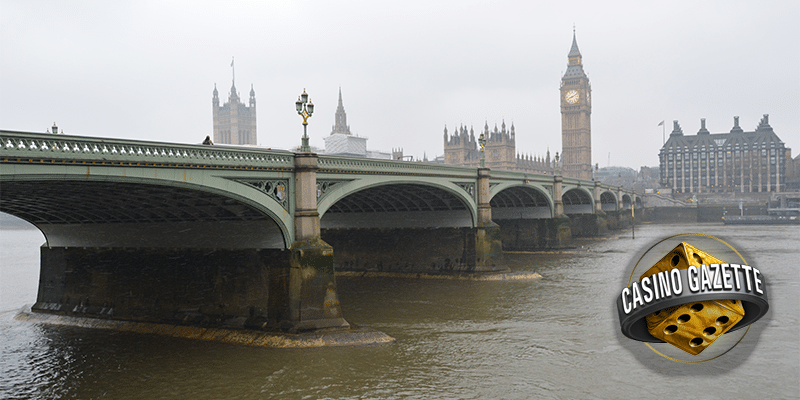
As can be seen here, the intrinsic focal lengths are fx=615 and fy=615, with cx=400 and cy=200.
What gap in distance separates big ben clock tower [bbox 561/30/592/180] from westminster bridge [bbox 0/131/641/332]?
515ft

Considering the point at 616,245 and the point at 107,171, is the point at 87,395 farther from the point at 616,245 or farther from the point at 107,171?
the point at 616,245

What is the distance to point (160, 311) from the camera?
2292 cm

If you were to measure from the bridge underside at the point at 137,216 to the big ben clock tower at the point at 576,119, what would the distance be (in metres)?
166

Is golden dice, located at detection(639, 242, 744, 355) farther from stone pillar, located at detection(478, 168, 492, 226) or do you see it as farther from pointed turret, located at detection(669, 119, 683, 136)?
pointed turret, located at detection(669, 119, 683, 136)

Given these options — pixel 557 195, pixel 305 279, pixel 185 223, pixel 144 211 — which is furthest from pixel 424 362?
pixel 557 195

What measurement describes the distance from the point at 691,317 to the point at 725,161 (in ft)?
586

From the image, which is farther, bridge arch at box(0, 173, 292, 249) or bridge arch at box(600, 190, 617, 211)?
bridge arch at box(600, 190, 617, 211)

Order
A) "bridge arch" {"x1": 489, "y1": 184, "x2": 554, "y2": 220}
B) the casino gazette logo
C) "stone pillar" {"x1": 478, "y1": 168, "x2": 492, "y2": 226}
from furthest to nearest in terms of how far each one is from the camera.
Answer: "bridge arch" {"x1": 489, "y1": 184, "x2": 554, "y2": 220} < "stone pillar" {"x1": 478, "y1": 168, "x2": 492, "y2": 226} < the casino gazette logo

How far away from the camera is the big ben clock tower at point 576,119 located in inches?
6964

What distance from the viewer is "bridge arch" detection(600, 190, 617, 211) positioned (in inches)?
3349

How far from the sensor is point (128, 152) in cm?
1603

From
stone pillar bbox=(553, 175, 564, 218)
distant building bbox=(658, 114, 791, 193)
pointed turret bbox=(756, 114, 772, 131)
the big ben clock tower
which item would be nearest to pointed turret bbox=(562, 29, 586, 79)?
A: the big ben clock tower

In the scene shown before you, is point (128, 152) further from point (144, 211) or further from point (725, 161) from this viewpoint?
point (725, 161)

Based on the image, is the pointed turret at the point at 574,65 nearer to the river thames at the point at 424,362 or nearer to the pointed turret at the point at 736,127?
the pointed turret at the point at 736,127
